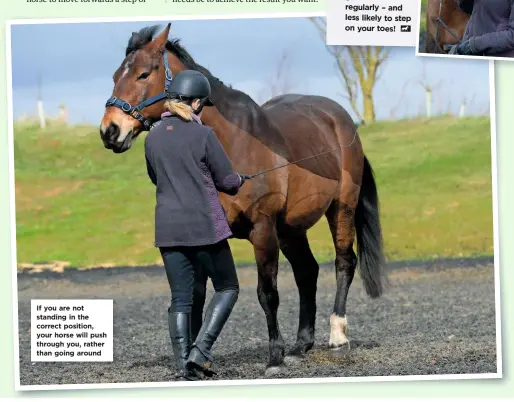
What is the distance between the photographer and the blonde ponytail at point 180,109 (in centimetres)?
632

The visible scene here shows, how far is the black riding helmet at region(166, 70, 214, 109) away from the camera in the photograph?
643 centimetres

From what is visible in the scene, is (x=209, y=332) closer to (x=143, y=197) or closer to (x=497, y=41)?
(x=497, y=41)

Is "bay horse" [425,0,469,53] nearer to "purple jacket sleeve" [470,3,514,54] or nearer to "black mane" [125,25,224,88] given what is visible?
"purple jacket sleeve" [470,3,514,54]

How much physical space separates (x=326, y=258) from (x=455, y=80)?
8.44ft

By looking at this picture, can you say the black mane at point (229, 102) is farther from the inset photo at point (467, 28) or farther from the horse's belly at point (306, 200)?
the inset photo at point (467, 28)

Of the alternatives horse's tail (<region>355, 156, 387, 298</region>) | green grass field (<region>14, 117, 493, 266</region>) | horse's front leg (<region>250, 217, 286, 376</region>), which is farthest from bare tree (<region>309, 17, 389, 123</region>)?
horse's front leg (<region>250, 217, 286, 376</region>)

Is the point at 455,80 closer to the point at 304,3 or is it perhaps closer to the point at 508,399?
the point at 304,3

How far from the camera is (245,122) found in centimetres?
707

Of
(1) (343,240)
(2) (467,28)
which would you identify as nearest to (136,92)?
(1) (343,240)

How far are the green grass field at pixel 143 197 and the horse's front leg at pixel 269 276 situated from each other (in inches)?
194

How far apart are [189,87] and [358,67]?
535cm

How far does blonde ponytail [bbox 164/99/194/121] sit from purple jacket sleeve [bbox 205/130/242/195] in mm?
184

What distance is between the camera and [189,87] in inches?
253

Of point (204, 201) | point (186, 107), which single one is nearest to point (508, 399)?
point (204, 201)
